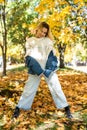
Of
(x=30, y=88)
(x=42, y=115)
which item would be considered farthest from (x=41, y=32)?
(x=42, y=115)

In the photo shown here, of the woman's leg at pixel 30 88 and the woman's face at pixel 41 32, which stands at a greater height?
the woman's face at pixel 41 32

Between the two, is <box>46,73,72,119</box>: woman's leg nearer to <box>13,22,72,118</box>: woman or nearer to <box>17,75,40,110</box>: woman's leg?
<box>13,22,72,118</box>: woman

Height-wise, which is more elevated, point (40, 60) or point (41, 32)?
point (41, 32)

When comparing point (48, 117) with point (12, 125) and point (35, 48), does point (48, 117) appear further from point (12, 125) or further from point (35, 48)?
point (35, 48)

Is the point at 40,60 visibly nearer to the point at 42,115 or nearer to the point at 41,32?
the point at 41,32

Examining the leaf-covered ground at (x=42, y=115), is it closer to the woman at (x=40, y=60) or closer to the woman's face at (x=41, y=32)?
the woman at (x=40, y=60)

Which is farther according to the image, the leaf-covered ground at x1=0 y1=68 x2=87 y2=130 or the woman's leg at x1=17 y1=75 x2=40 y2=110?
the woman's leg at x1=17 y1=75 x2=40 y2=110

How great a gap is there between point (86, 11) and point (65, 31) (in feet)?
12.4

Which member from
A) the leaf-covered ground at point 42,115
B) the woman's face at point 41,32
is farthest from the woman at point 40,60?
the leaf-covered ground at point 42,115

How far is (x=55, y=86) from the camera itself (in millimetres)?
6043

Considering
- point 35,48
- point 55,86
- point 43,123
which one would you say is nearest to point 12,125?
point 43,123

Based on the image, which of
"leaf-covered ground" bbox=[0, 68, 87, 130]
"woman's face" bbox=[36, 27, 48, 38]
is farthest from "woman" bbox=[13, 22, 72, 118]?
"leaf-covered ground" bbox=[0, 68, 87, 130]

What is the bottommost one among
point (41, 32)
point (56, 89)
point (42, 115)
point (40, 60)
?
point (42, 115)

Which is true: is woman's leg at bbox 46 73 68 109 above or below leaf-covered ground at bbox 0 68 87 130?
→ above
